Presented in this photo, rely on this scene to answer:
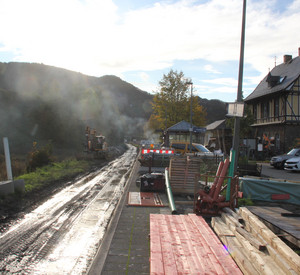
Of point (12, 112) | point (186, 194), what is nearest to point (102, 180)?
point (186, 194)

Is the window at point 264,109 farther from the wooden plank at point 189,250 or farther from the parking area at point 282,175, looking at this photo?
the wooden plank at point 189,250

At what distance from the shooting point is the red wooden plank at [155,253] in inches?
172

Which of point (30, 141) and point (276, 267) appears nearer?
point (276, 267)

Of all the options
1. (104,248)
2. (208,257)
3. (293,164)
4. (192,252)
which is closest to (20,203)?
(104,248)

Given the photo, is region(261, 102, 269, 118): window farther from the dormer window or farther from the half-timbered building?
the dormer window

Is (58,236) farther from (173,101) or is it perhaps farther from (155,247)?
(173,101)

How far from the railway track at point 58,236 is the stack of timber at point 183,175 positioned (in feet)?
8.42

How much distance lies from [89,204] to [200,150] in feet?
50.5

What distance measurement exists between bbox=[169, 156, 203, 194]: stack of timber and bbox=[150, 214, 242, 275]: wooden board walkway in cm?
579

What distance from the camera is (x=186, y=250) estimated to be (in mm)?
5203

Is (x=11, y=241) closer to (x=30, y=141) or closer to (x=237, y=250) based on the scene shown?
(x=237, y=250)

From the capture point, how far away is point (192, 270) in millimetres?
→ 4406

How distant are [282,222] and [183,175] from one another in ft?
20.2

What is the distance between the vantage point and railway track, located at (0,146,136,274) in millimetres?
5688
